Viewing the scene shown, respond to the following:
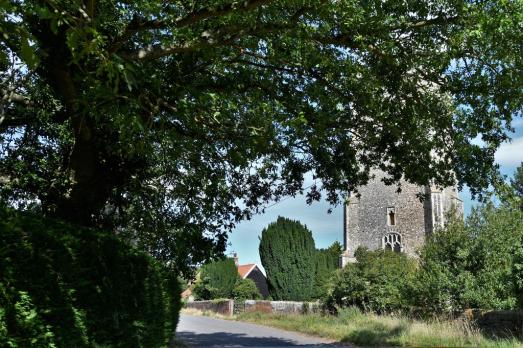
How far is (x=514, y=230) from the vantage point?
20.9 metres

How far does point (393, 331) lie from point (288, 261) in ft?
71.4

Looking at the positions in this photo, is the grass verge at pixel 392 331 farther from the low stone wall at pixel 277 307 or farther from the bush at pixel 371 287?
the low stone wall at pixel 277 307

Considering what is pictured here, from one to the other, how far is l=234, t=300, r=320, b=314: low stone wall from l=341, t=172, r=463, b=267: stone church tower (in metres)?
27.5

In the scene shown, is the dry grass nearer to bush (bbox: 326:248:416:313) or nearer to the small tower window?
bush (bbox: 326:248:416:313)

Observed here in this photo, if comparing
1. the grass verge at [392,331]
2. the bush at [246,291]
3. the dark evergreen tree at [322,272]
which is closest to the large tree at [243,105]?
the grass verge at [392,331]

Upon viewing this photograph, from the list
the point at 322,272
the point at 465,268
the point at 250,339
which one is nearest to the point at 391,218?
the point at 322,272

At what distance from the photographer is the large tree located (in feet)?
27.1

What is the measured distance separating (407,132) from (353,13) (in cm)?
365

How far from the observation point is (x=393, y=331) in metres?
18.0

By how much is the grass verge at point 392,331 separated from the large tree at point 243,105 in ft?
16.1

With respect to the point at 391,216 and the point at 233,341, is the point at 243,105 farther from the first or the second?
the point at 391,216

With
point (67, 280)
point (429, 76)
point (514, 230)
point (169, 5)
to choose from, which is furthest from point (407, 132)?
point (514, 230)

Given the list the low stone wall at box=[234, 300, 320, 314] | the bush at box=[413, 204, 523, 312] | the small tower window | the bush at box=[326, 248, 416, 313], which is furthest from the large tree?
the small tower window

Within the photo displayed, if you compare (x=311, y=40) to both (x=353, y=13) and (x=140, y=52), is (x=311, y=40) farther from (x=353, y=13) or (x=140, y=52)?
(x=140, y=52)
